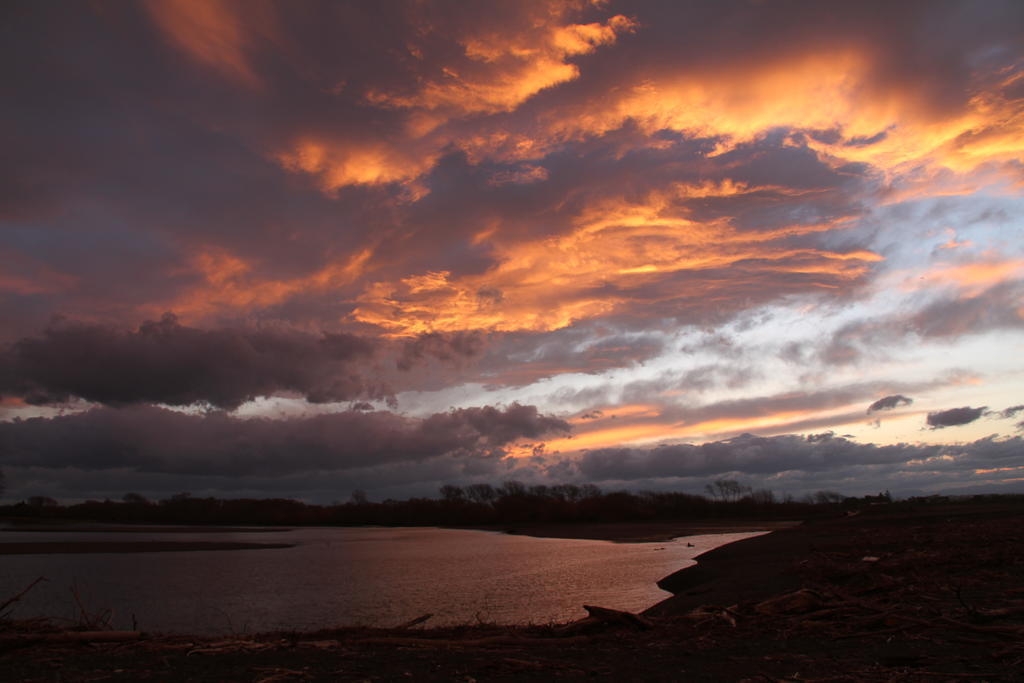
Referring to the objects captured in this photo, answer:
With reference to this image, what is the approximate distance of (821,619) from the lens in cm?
1316

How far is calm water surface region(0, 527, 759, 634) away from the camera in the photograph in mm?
26359

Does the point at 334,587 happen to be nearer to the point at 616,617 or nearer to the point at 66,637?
the point at 66,637

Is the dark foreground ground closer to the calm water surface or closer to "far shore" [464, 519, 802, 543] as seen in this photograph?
the calm water surface

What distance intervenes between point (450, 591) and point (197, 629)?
555 inches

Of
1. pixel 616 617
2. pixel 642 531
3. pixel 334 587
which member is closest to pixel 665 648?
pixel 616 617

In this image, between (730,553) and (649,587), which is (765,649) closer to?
(649,587)

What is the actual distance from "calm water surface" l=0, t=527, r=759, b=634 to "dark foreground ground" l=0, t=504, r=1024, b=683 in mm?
7163

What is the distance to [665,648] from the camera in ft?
38.6

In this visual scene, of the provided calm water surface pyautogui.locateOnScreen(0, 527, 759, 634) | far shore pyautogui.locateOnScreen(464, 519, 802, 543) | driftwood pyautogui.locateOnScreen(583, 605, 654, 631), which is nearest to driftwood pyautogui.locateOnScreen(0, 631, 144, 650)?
calm water surface pyautogui.locateOnScreen(0, 527, 759, 634)

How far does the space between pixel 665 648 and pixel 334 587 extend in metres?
31.8

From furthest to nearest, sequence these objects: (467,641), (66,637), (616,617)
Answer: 1. (616,617)
2. (66,637)
3. (467,641)

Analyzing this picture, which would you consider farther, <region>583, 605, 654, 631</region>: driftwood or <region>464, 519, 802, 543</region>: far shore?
<region>464, 519, 802, 543</region>: far shore

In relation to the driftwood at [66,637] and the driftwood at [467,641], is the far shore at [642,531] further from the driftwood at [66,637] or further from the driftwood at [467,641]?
the driftwood at [66,637]

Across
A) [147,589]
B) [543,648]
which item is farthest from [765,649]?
[147,589]
